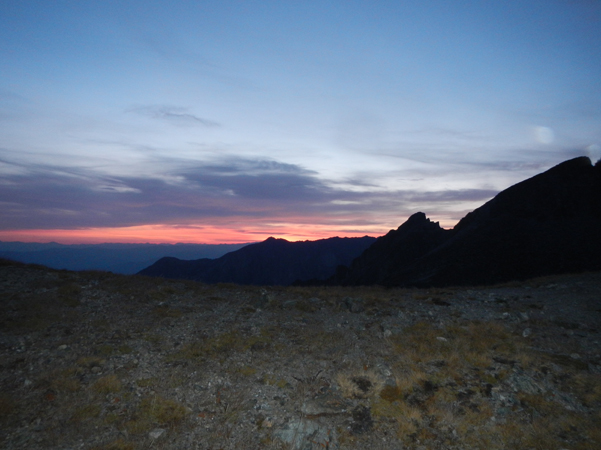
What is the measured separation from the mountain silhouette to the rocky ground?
169ft

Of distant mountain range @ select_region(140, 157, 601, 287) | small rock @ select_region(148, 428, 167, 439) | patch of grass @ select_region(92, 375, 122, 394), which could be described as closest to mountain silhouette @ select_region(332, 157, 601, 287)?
distant mountain range @ select_region(140, 157, 601, 287)

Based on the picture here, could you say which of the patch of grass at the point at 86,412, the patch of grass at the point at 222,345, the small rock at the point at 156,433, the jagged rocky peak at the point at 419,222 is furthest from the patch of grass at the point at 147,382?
the jagged rocky peak at the point at 419,222

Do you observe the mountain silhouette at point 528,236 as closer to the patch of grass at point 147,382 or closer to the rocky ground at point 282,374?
the rocky ground at point 282,374

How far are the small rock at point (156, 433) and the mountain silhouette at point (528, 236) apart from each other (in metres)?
63.1

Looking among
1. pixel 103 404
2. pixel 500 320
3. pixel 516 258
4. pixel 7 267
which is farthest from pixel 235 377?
pixel 516 258

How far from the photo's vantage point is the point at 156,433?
7.59m

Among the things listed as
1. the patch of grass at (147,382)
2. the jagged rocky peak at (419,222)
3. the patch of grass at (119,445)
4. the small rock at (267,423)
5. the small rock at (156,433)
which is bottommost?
the small rock at (267,423)

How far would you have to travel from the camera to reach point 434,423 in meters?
8.47

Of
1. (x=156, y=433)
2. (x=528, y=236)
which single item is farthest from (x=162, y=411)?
(x=528, y=236)

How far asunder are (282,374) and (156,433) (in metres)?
4.18

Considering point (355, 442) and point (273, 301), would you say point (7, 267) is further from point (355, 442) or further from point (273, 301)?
point (355, 442)

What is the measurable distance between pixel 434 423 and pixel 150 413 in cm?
761

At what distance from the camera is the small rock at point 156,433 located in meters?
7.49

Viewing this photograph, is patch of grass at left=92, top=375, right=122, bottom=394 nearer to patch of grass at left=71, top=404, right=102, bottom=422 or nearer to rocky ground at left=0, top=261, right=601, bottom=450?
rocky ground at left=0, top=261, right=601, bottom=450
